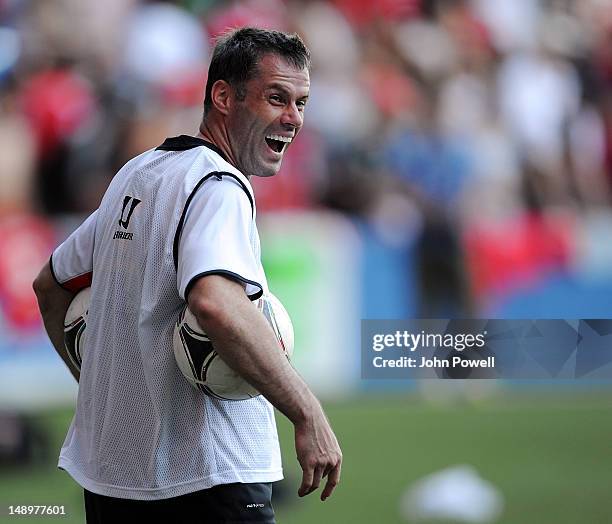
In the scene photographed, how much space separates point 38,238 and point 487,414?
2934mm

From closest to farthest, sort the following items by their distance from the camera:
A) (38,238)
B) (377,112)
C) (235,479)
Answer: (235,479) → (38,238) → (377,112)

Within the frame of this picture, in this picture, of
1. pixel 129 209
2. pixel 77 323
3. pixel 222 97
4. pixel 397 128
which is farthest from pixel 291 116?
pixel 397 128

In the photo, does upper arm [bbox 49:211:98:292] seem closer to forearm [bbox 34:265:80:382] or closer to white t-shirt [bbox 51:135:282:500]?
forearm [bbox 34:265:80:382]

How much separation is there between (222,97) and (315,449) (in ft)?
2.72

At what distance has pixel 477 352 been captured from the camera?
5.75 m

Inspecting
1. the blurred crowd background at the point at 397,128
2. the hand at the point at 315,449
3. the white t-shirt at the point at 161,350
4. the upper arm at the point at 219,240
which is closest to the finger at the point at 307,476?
the hand at the point at 315,449

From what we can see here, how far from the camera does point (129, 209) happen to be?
253 cm

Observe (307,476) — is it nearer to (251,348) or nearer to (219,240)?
(251,348)

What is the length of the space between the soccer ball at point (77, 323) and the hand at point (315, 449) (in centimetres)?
74

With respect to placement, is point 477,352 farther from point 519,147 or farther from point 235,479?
point 235,479

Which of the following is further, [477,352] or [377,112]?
[377,112]

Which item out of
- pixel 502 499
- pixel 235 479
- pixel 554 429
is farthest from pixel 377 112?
pixel 235 479

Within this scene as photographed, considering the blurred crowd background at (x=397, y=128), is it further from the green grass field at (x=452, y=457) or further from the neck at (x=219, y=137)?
the neck at (x=219, y=137)

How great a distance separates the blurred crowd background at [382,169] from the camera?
23.2 ft
